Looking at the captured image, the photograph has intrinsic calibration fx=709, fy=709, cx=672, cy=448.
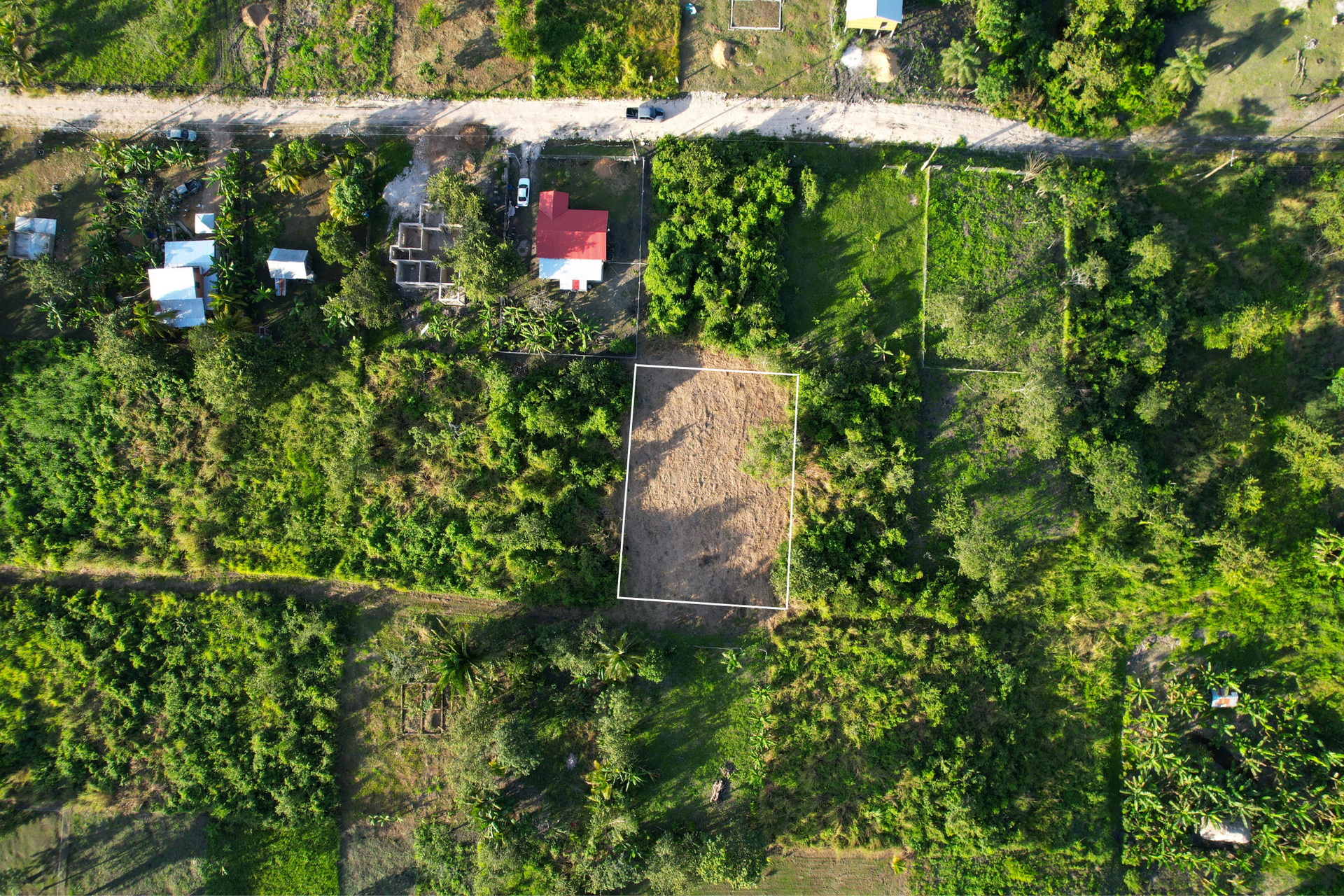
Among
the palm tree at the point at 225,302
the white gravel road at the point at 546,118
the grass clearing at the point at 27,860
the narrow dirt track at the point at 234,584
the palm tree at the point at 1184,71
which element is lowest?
the grass clearing at the point at 27,860

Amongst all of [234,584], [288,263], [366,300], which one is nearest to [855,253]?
[366,300]

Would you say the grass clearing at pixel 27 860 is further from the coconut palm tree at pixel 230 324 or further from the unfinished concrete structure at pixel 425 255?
the unfinished concrete structure at pixel 425 255

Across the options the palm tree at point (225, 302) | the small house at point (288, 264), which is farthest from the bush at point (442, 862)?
the small house at point (288, 264)

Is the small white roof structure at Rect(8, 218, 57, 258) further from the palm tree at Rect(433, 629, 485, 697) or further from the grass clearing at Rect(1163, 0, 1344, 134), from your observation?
the grass clearing at Rect(1163, 0, 1344, 134)

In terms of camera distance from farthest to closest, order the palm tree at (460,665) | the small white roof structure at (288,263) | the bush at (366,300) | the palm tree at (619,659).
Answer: the small white roof structure at (288,263) → the bush at (366,300) → the palm tree at (619,659) → the palm tree at (460,665)

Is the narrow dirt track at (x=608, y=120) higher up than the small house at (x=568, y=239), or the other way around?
the narrow dirt track at (x=608, y=120)

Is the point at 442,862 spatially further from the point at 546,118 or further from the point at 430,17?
A: the point at 430,17

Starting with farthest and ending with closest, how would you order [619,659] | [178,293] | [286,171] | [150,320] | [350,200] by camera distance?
[286,171] < [178,293] < [350,200] < [150,320] < [619,659]
